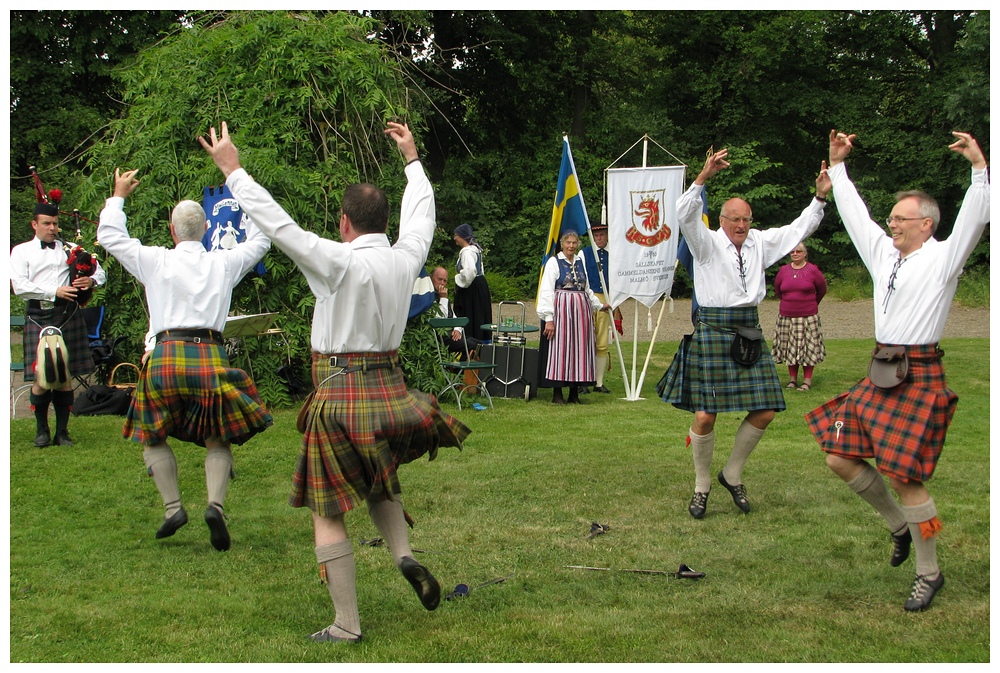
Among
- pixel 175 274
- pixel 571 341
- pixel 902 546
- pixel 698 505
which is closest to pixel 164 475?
pixel 175 274

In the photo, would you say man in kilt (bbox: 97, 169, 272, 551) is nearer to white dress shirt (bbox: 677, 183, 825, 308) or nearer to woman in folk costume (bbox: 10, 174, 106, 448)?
white dress shirt (bbox: 677, 183, 825, 308)

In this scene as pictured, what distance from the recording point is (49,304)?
7.30 meters

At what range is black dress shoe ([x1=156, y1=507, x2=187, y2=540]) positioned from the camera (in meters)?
4.74

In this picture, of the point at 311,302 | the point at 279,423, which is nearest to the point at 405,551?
the point at 279,423

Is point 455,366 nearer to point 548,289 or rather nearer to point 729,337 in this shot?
point 548,289

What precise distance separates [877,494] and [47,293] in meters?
5.71

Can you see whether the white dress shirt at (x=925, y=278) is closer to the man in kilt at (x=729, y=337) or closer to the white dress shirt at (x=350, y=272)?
the man in kilt at (x=729, y=337)

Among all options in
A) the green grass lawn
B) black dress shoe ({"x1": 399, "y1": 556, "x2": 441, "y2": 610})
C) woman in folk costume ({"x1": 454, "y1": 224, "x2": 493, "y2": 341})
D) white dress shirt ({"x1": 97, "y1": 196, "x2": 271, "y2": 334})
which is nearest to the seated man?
woman in folk costume ({"x1": 454, "y1": 224, "x2": 493, "y2": 341})

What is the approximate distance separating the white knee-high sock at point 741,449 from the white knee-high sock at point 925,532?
1.49 metres

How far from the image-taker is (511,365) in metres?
9.98

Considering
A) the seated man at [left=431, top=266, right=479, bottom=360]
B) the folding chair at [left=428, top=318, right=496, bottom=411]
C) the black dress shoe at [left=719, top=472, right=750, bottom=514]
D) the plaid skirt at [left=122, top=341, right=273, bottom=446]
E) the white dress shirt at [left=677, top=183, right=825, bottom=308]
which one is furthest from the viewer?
the seated man at [left=431, top=266, right=479, bottom=360]

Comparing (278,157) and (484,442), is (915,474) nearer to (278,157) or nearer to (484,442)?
(484,442)

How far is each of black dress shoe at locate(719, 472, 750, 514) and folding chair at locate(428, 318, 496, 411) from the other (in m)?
3.95

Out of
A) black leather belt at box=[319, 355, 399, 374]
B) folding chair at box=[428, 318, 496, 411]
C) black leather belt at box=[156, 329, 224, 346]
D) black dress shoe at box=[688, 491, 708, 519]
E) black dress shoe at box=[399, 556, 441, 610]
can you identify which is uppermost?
black leather belt at box=[156, 329, 224, 346]
